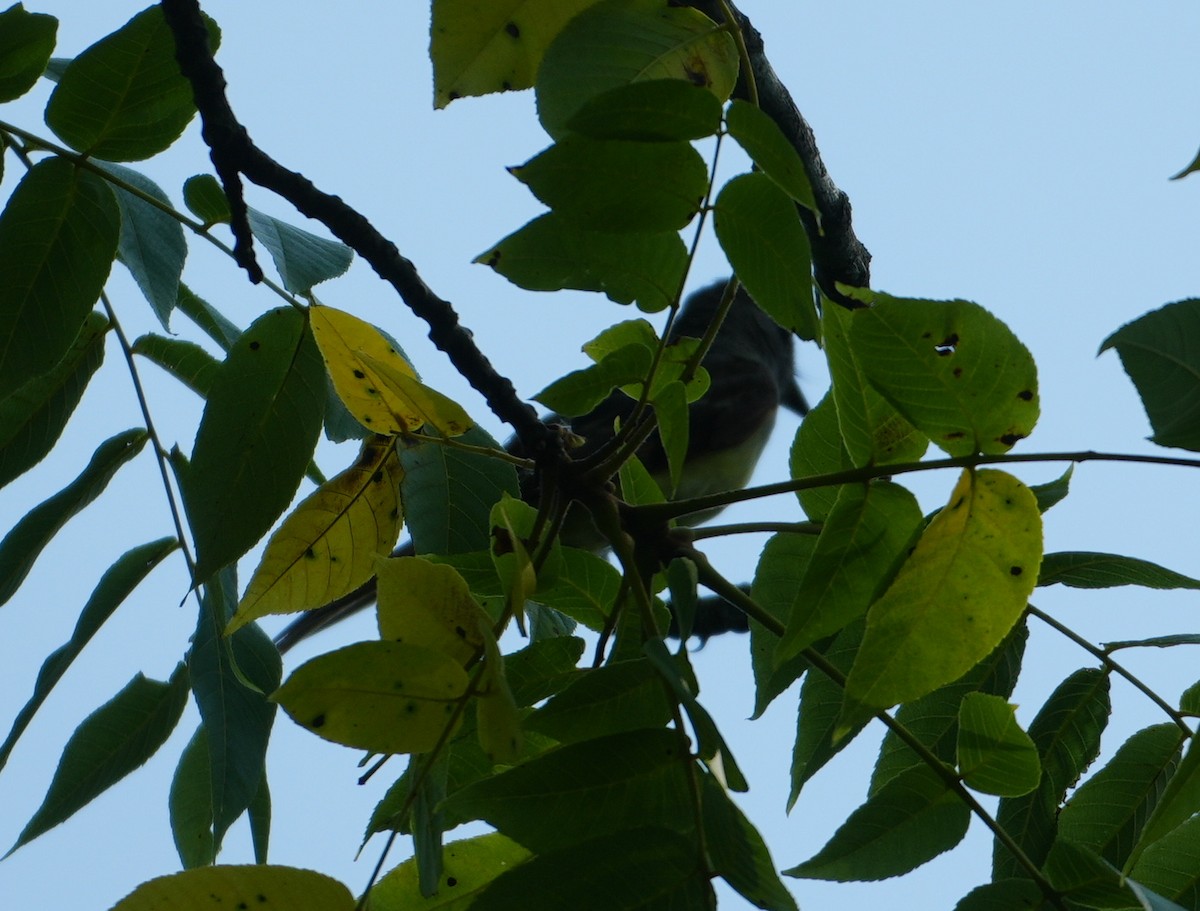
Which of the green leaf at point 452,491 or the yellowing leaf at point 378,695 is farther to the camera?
the green leaf at point 452,491

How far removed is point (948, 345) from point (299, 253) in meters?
0.84

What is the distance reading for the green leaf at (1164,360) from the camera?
0.89 m

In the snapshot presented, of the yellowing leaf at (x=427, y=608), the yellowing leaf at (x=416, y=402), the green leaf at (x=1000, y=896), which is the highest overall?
the yellowing leaf at (x=416, y=402)

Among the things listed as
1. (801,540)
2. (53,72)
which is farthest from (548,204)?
(53,72)

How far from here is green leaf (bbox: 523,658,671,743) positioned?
1067mm

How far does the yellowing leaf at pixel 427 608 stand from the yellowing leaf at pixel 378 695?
0.10 feet

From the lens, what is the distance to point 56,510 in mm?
1604

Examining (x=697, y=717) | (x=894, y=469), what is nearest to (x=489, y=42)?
(x=894, y=469)

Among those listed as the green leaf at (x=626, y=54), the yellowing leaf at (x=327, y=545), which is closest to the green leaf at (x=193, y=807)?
the yellowing leaf at (x=327, y=545)

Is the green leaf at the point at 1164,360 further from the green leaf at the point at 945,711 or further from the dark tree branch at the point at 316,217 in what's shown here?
the dark tree branch at the point at 316,217

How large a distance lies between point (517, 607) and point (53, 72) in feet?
3.54

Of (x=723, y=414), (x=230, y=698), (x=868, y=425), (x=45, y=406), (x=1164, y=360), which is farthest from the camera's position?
(x=723, y=414)

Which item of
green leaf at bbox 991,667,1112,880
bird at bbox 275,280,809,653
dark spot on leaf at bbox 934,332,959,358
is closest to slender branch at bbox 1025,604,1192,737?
green leaf at bbox 991,667,1112,880

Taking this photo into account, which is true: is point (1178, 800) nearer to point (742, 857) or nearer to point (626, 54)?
point (742, 857)
